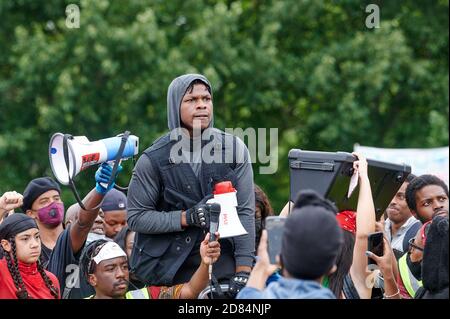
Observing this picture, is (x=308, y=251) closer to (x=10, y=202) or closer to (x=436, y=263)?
(x=436, y=263)

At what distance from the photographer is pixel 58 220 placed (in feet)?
26.7

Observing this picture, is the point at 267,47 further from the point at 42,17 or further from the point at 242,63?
the point at 42,17

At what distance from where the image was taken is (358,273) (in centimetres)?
604

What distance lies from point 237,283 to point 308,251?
1.72 m

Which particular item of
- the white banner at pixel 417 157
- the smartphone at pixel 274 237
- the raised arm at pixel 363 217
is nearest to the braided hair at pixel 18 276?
the raised arm at pixel 363 217

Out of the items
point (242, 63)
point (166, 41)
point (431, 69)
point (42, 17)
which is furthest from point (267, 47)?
point (42, 17)

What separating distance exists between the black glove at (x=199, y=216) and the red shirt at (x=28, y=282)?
3.61 feet

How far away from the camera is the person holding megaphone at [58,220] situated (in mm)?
6934

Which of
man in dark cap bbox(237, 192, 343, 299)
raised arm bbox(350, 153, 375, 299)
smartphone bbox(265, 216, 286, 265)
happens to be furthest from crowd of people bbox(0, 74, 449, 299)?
man in dark cap bbox(237, 192, 343, 299)

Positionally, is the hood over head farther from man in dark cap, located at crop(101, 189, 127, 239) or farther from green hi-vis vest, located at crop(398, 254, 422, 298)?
man in dark cap, located at crop(101, 189, 127, 239)

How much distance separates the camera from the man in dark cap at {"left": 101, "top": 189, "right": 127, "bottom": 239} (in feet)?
29.1

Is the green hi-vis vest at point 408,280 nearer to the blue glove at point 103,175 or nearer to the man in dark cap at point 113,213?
the blue glove at point 103,175

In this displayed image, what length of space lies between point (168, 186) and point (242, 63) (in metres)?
12.1
